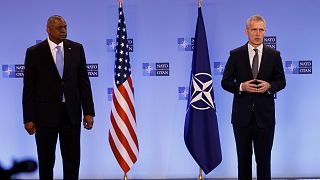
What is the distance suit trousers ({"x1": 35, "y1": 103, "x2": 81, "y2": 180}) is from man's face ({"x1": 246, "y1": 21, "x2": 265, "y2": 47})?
1.60 m

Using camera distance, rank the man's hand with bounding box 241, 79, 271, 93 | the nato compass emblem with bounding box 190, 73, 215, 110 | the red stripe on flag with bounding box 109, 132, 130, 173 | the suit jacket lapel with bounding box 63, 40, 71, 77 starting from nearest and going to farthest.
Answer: the man's hand with bounding box 241, 79, 271, 93
the suit jacket lapel with bounding box 63, 40, 71, 77
the nato compass emblem with bounding box 190, 73, 215, 110
the red stripe on flag with bounding box 109, 132, 130, 173

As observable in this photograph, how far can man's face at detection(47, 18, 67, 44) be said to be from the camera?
3.37 m

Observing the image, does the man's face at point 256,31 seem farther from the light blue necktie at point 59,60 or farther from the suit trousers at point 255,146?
the light blue necktie at point 59,60

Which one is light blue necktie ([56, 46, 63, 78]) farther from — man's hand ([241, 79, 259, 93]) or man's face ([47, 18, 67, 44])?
man's hand ([241, 79, 259, 93])

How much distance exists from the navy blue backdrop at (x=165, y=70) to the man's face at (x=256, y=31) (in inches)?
50.9

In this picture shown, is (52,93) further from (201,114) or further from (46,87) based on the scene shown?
(201,114)

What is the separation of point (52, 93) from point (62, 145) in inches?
17.8

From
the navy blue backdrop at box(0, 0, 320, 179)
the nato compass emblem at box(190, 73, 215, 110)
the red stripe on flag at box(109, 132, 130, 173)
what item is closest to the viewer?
the nato compass emblem at box(190, 73, 215, 110)

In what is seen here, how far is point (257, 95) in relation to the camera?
3.39m

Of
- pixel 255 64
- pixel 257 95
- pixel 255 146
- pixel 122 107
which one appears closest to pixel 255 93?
pixel 257 95

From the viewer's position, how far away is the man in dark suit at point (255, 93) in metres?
3.36

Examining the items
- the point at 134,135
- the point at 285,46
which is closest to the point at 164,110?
the point at 134,135

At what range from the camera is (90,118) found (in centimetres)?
354

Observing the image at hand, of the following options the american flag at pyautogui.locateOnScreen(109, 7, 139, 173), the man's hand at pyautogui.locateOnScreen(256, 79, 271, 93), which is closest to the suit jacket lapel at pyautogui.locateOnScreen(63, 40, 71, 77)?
the american flag at pyautogui.locateOnScreen(109, 7, 139, 173)
